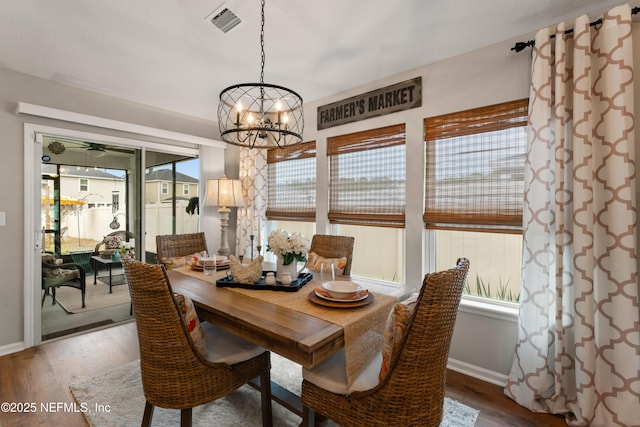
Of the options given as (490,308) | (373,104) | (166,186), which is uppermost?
(373,104)

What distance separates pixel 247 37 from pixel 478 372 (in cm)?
314

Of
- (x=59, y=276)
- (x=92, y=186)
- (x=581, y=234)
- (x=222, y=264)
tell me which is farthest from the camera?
(x=92, y=186)

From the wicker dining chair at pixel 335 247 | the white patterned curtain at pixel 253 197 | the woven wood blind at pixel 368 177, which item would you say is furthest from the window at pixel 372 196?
the white patterned curtain at pixel 253 197

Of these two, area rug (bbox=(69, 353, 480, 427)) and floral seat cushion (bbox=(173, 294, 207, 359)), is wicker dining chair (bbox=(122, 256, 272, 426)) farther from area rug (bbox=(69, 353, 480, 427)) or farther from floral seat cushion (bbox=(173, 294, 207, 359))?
area rug (bbox=(69, 353, 480, 427))

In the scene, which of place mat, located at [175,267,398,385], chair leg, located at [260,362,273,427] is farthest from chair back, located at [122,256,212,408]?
place mat, located at [175,267,398,385]

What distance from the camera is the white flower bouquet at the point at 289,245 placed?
6.24 feet

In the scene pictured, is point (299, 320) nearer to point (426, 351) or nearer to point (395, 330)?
point (395, 330)

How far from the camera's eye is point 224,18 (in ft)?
6.61

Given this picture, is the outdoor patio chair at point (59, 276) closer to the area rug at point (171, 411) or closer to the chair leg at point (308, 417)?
the area rug at point (171, 411)

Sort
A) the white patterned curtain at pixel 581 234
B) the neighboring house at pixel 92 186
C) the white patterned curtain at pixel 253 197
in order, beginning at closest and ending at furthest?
1. the white patterned curtain at pixel 581 234
2. the neighboring house at pixel 92 186
3. the white patterned curtain at pixel 253 197

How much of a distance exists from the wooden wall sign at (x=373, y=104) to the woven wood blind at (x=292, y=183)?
1.32 feet

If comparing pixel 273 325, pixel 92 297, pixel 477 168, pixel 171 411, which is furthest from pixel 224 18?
pixel 92 297

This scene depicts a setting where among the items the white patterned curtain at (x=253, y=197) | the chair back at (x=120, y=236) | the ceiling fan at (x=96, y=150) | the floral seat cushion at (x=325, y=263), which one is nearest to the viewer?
the floral seat cushion at (x=325, y=263)

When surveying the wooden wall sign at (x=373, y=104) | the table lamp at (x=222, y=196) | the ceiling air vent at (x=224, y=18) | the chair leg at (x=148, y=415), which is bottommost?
the chair leg at (x=148, y=415)
